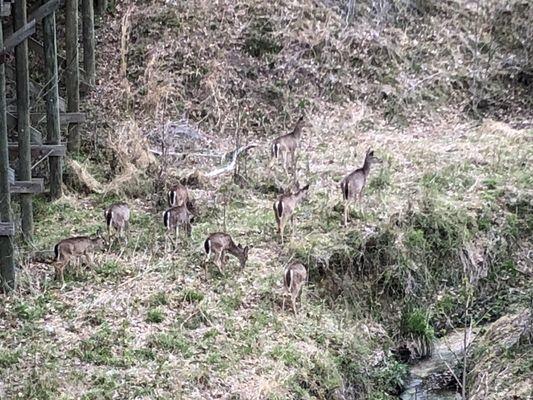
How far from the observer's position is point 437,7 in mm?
18656

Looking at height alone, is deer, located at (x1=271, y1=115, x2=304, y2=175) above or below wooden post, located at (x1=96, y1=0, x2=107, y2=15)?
below

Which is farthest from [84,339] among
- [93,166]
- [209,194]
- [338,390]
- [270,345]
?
[93,166]

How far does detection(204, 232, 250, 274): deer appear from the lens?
950 centimetres

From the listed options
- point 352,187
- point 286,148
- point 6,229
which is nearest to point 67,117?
point 286,148

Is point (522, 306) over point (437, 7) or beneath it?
beneath

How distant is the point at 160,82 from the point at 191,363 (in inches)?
326

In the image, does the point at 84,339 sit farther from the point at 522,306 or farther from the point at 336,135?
the point at 336,135

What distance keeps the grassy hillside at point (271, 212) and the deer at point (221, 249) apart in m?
0.20

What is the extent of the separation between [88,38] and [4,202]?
541 centimetres

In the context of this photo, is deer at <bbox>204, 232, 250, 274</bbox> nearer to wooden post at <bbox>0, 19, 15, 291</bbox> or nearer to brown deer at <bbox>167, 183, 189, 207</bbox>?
brown deer at <bbox>167, 183, 189, 207</bbox>

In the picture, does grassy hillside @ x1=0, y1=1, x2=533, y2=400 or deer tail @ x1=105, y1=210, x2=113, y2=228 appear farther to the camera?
deer tail @ x1=105, y1=210, x2=113, y2=228

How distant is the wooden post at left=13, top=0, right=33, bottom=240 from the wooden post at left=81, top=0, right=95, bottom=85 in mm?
3394

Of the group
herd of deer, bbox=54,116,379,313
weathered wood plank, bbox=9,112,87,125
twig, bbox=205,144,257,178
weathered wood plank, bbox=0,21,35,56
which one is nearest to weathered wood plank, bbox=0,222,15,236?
herd of deer, bbox=54,116,379,313

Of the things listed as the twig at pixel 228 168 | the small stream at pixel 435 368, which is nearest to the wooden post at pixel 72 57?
the twig at pixel 228 168
